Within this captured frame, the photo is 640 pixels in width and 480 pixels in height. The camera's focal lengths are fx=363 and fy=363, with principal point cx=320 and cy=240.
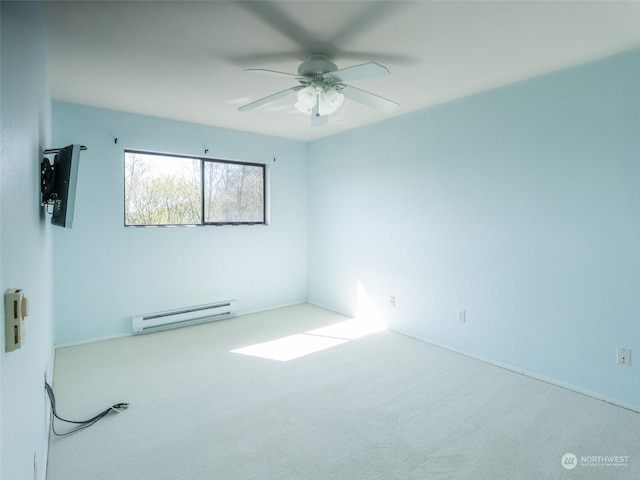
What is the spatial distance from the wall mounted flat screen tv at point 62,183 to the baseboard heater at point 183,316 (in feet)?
7.56

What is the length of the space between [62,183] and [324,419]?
6.65ft

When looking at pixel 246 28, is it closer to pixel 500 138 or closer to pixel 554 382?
pixel 500 138

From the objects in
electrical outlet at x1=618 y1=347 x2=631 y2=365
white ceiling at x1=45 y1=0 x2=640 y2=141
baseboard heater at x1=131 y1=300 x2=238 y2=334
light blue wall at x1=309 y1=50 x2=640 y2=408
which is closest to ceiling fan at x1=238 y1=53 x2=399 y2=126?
white ceiling at x1=45 y1=0 x2=640 y2=141

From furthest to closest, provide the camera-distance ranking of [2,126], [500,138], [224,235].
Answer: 1. [224,235]
2. [500,138]
3. [2,126]

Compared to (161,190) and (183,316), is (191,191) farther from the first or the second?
(183,316)

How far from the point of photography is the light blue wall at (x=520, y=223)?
2510 millimetres

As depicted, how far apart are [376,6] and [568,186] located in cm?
196

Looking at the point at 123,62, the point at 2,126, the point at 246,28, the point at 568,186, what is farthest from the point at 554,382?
the point at 123,62

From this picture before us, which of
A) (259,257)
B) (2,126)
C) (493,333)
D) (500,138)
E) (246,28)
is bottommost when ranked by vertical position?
(493,333)

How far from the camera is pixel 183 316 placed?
4.21 m

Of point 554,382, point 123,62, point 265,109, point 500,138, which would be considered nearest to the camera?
point 123,62

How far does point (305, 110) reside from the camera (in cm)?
259

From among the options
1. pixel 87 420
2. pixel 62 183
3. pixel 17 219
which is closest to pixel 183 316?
pixel 87 420

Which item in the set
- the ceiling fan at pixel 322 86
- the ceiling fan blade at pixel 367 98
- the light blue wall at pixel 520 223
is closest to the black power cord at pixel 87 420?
the ceiling fan at pixel 322 86
